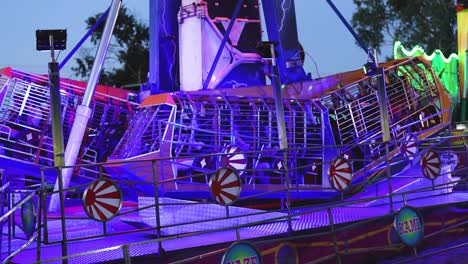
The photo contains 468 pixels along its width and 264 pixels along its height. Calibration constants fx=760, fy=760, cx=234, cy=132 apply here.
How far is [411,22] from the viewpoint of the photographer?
4497 centimetres

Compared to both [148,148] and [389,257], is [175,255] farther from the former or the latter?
[148,148]

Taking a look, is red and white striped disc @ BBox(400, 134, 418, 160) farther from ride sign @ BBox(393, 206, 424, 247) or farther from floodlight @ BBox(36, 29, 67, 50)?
floodlight @ BBox(36, 29, 67, 50)

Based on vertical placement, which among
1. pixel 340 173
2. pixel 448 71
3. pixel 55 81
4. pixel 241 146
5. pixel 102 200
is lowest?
pixel 102 200

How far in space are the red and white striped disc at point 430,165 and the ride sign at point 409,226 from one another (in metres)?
2.45

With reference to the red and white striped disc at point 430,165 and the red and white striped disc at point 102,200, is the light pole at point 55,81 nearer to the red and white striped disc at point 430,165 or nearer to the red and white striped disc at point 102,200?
the red and white striped disc at point 102,200

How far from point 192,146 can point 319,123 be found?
2.45 meters

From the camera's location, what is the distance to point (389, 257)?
9.46m

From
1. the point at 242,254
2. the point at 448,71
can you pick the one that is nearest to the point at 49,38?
the point at 242,254

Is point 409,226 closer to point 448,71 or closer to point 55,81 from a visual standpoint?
point 55,81

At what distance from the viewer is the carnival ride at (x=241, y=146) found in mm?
10508

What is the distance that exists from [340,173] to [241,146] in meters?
2.75

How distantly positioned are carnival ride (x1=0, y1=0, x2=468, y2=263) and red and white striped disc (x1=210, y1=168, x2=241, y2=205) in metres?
0.01

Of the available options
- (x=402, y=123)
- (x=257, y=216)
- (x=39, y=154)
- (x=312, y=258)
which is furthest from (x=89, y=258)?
(x=402, y=123)

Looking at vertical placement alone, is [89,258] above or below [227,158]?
below
